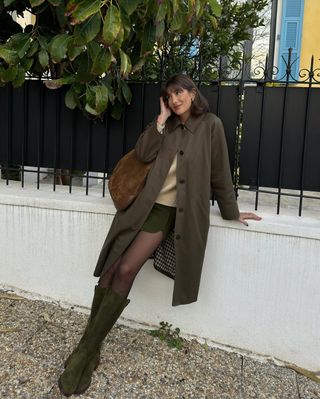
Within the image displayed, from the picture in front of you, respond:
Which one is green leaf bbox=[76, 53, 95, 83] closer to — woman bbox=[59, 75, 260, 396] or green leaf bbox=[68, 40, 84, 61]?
green leaf bbox=[68, 40, 84, 61]

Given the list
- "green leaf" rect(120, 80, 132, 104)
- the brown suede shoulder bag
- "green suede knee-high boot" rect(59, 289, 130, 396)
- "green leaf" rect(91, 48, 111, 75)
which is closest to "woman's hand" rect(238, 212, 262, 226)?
the brown suede shoulder bag

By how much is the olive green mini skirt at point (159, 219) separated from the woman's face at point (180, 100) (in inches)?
21.9

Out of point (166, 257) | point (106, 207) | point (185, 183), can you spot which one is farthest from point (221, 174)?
point (106, 207)

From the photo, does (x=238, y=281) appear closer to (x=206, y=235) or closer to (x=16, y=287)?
(x=206, y=235)

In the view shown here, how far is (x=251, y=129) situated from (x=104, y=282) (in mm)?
1392

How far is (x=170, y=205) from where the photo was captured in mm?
2672

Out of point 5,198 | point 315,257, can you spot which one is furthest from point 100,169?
point 315,257

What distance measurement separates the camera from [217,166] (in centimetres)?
265

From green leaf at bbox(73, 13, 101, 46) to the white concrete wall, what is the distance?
3.80 feet

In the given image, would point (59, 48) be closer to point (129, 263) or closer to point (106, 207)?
point (106, 207)

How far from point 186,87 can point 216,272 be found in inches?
46.8

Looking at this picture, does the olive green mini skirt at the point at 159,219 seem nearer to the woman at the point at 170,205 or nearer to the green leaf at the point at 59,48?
the woman at the point at 170,205

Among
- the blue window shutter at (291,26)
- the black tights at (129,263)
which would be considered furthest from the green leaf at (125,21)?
the blue window shutter at (291,26)

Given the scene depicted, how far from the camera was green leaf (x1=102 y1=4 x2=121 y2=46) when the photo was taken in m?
2.21
